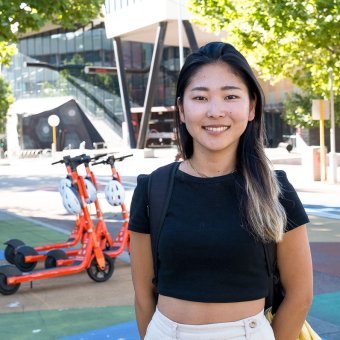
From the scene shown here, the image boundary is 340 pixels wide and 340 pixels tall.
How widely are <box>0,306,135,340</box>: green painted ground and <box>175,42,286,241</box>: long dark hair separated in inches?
149

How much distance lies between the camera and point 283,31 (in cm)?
1833

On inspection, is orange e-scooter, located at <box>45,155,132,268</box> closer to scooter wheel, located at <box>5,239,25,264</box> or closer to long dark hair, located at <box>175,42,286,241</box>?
scooter wheel, located at <box>5,239,25,264</box>

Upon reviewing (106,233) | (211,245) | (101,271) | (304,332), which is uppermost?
(211,245)

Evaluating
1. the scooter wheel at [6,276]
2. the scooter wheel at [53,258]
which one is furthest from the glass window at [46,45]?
the scooter wheel at [6,276]

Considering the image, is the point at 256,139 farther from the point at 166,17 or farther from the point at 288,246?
the point at 166,17

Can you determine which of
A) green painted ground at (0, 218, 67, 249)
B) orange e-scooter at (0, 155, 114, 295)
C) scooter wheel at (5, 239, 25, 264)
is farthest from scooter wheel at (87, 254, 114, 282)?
green painted ground at (0, 218, 67, 249)

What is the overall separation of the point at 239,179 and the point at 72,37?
70245mm

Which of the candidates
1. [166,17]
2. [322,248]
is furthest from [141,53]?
[322,248]

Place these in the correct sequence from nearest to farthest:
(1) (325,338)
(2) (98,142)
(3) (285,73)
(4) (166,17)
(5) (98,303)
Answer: (1) (325,338)
(5) (98,303)
(3) (285,73)
(4) (166,17)
(2) (98,142)

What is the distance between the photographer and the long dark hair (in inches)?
87.2

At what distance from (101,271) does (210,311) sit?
18.4 ft

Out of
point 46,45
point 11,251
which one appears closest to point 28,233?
point 11,251

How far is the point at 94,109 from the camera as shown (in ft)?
216

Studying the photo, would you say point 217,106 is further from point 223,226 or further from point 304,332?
point 304,332
